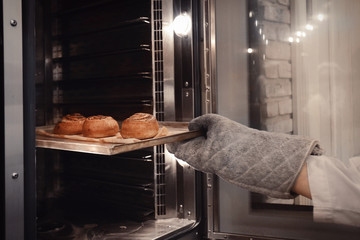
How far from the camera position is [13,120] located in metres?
0.76

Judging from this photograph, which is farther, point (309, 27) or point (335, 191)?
point (309, 27)

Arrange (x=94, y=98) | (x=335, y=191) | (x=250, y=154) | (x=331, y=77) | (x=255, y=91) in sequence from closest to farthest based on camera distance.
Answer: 1. (x=335, y=191)
2. (x=250, y=154)
3. (x=331, y=77)
4. (x=255, y=91)
5. (x=94, y=98)

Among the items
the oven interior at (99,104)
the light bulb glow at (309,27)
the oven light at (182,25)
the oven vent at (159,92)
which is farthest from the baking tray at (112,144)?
the light bulb glow at (309,27)

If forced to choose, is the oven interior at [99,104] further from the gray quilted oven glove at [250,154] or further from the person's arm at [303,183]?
the person's arm at [303,183]

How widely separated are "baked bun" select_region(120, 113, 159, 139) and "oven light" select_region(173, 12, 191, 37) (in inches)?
16.0

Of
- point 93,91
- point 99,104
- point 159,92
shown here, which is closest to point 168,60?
point 159,92

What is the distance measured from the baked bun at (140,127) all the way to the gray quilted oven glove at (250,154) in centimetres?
15

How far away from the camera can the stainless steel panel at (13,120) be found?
75cm

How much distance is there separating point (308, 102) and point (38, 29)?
1391 millimetres

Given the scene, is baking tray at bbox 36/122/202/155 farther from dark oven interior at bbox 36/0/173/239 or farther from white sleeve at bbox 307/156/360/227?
white sleeve at bbox 307/156/360/227

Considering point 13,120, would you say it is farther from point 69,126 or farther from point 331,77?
point 331,77

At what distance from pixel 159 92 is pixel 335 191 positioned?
0.80 m

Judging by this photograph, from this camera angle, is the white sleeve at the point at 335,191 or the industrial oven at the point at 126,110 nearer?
the industrial oven at the point at 126,110

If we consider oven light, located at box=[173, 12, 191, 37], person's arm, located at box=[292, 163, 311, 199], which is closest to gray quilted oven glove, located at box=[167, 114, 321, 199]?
person's arm, located at box=[292, 163, 311, 199]
